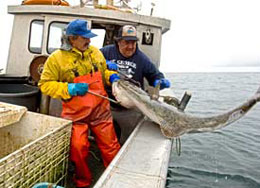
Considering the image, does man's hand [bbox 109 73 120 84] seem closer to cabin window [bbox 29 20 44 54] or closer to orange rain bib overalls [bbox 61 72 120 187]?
orange rain bib overalls [bbox 61 72 120 187]

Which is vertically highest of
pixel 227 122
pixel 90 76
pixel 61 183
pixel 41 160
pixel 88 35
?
pixel 88 35

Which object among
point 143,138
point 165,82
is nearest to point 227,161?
point 165,82

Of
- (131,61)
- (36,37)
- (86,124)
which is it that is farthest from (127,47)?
(36,37)

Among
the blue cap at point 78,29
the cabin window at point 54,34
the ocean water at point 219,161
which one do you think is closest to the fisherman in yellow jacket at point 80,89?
the blue cap at point 78,29

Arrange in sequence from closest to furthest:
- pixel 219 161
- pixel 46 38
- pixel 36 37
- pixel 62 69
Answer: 1. pixel 62 69
2. pixel 46 38
3. pixel 36 37
4. pixel 219 161

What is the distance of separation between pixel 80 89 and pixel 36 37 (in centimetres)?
295

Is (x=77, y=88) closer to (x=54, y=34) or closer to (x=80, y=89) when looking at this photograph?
(x=80, y=89)

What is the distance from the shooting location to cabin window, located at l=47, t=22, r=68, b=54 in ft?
17.5

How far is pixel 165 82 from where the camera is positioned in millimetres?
4336

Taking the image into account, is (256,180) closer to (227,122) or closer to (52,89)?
(227,122)

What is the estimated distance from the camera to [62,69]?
3.28 m

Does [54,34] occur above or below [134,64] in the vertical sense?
above

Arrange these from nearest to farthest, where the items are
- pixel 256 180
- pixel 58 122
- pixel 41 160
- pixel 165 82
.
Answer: pixel 41 160
pixel 58 122
pixel 165 82
pixel 256 180

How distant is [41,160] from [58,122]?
0.59m
